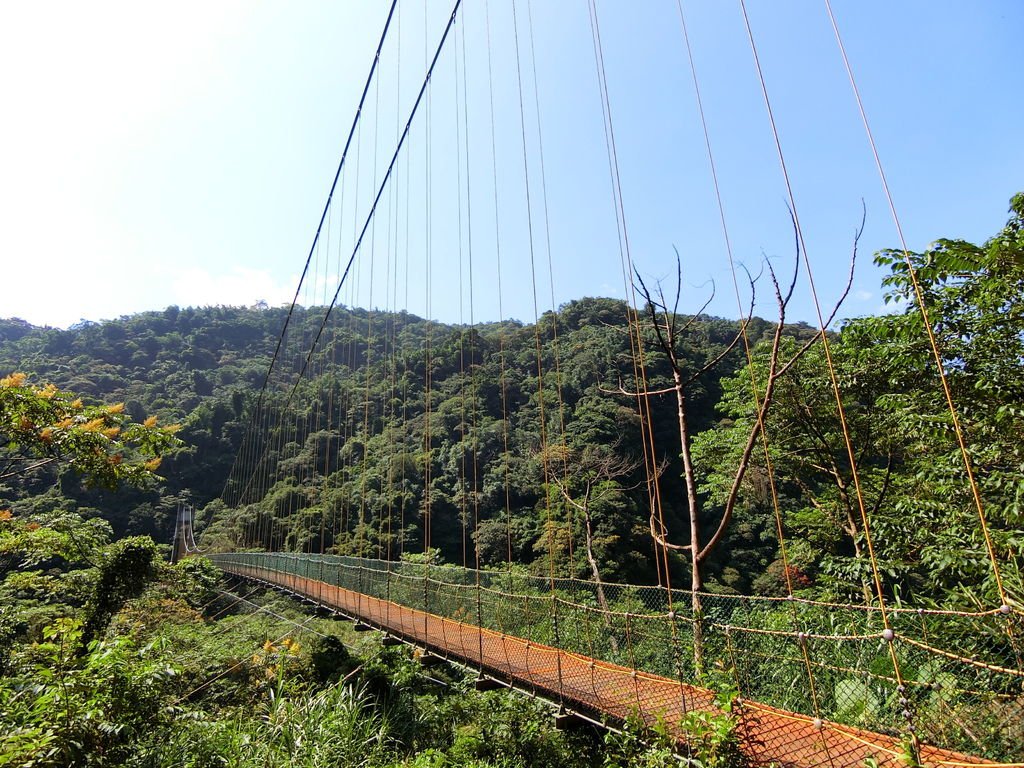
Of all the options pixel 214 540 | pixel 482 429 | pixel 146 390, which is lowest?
pixel 214 540

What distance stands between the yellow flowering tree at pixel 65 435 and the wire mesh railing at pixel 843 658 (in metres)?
3.18

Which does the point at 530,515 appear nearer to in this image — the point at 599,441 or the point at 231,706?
the point at 599,441

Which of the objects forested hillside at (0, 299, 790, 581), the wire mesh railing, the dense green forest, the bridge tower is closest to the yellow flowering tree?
the dense green forest

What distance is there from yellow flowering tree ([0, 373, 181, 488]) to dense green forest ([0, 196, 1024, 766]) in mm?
24

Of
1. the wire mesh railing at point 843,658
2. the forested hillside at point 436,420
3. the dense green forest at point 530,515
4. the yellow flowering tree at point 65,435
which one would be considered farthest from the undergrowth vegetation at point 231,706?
the forested hillside at point 436,420

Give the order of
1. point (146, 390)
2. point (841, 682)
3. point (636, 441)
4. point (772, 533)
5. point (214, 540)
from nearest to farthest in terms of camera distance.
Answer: point (841, 682) → point (772, 533) → point (636, 441) → point (214, 540) → point (146, 390)

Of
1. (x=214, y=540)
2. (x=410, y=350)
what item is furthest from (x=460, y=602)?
(x=214, y=540)

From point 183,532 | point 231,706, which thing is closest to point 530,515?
point 231,706

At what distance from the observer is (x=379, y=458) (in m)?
17.0

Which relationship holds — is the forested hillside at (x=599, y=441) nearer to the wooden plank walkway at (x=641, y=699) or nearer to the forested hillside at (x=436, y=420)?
the forested hillside at (x=436, y=420)

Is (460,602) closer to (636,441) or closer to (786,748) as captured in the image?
(786,748)

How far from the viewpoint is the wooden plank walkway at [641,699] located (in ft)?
6.58

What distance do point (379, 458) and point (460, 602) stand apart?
38.5 feet

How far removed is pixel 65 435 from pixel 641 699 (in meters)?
4.42
